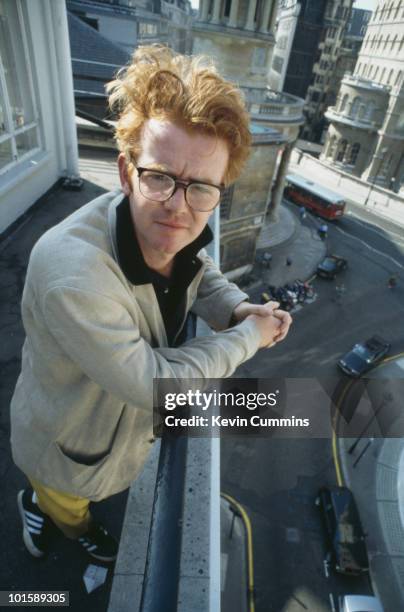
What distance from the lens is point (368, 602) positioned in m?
10.8

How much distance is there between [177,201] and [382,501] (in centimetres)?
1598

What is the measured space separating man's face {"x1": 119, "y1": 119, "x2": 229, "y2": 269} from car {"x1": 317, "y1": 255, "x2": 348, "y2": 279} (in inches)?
1010

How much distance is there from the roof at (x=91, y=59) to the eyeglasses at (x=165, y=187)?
11.4 m

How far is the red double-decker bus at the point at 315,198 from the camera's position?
111 ft

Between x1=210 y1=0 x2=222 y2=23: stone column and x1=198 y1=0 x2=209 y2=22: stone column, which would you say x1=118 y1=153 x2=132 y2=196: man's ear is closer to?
x1=210 y1=0 x2=222 y2=23: stone column

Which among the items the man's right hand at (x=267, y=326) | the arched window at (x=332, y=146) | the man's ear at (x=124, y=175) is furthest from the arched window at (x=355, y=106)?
the man's ear at (x=124, y=175)

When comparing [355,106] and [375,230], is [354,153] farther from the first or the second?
[375,230]

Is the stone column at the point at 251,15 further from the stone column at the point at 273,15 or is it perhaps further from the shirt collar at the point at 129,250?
the shirt collar at the point at 129,250

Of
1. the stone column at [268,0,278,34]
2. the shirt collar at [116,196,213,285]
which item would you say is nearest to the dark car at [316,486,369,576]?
the shirt collar at [116,196,213,285]

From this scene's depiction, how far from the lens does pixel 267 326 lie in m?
2.89

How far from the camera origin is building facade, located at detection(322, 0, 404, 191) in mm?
38531

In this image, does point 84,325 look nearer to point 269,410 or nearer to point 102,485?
point 102,485

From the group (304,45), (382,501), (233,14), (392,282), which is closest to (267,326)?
(382,501)

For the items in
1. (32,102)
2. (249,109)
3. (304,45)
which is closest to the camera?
(32,102)
